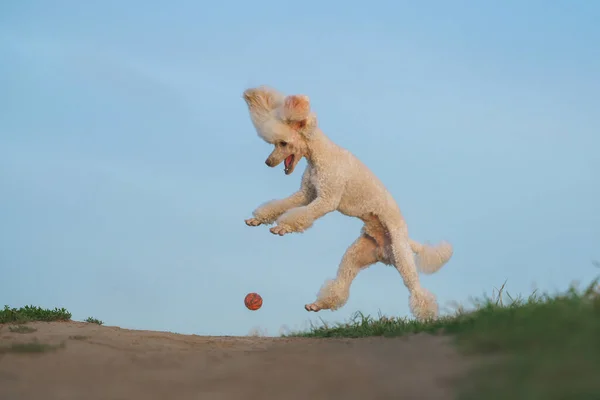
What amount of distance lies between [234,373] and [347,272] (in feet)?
16.1

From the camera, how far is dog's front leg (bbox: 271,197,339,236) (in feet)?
26.1

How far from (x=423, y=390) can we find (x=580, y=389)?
29.6 inches

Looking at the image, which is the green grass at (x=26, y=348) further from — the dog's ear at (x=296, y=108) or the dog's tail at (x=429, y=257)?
the dog's tail at (x=429, y=257)

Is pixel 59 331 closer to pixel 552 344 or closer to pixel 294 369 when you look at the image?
pixel 294 369

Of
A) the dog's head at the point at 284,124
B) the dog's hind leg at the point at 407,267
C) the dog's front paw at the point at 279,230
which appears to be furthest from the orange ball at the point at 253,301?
the dog's hind leg at the point at 407,267

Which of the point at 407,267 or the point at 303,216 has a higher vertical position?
the point at 303,216

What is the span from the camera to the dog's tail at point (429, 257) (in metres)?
9.41

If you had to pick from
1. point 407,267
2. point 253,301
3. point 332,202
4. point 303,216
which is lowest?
point 253,301

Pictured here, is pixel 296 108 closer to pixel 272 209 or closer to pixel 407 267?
pixel 272 209

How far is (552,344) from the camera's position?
13.0 ft

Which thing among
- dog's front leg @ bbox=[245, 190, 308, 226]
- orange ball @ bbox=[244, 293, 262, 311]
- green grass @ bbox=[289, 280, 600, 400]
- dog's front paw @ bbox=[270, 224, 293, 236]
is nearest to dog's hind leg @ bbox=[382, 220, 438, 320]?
dog's front leg @ bbox=[245, 190, 308, 226]

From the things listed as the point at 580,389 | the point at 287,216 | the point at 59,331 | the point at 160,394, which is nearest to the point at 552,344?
the point at 580,389

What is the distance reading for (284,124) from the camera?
846 cm

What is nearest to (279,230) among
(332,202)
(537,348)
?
(332,202)
